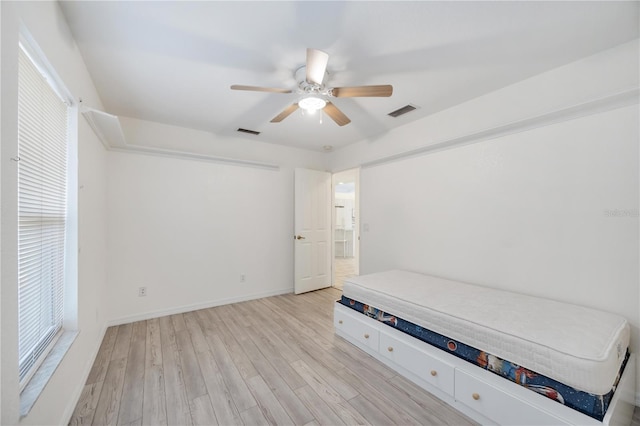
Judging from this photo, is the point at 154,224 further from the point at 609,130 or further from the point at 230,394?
the point at 609,130

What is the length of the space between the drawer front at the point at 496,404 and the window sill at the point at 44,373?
2311mm

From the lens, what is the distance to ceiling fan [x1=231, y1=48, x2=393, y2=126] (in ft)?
5.49

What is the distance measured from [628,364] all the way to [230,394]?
272 centimetres

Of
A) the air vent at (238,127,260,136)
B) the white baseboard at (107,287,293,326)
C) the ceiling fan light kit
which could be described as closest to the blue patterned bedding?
the ceiling fan light kit

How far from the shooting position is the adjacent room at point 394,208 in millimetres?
1394

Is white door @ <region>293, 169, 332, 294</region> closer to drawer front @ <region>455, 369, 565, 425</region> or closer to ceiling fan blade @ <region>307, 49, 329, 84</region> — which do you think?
ceiling fan blade @ <region>307, 49, 329, 84</region>

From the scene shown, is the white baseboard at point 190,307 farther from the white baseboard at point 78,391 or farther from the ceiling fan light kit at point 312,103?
the ceiling fan light kit at point 312,103

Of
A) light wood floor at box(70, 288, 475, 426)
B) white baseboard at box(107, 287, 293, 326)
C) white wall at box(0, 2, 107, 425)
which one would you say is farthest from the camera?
white baseboard at box(107, 287, 293, 326)

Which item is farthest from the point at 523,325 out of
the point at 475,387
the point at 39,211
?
the point at 39,211

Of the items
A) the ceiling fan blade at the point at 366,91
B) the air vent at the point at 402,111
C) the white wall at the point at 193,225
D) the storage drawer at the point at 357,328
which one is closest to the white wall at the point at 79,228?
the white wall at the point at 193,225

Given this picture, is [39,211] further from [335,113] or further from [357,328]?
[357,328]

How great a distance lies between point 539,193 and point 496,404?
5.68 feet

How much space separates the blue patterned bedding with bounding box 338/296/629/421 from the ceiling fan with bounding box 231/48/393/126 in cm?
188

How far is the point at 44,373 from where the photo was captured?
1.31 metres
